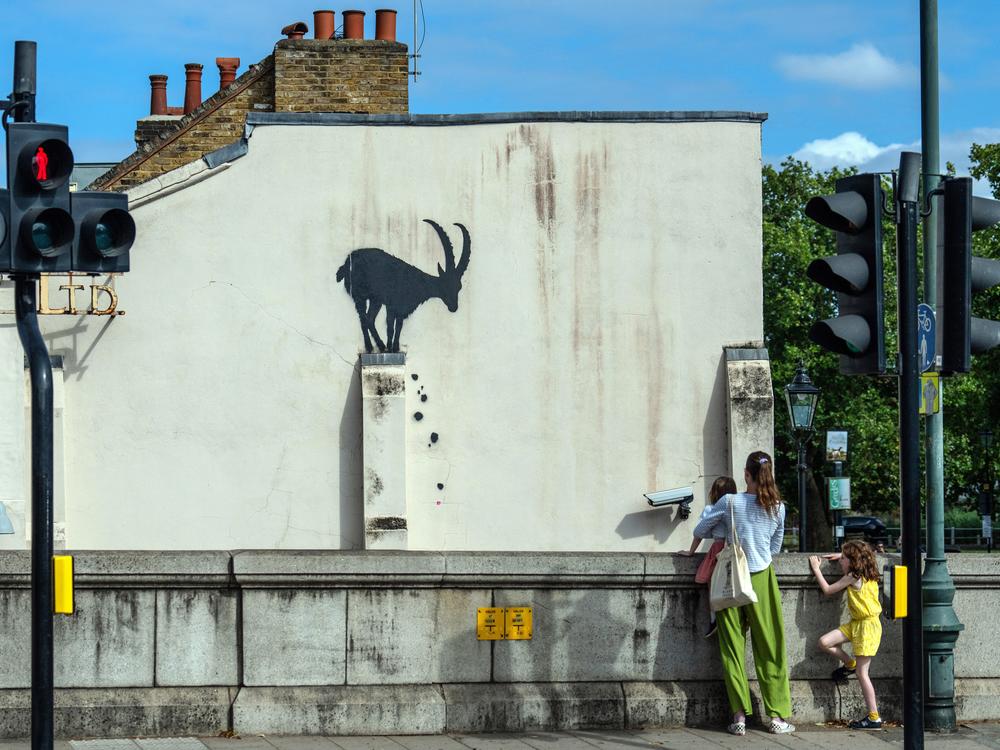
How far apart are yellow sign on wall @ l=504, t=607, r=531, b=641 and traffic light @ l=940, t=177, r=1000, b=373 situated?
115 inches

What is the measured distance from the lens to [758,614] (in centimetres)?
908

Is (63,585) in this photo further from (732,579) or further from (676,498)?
(676,498)

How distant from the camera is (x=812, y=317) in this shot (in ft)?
147

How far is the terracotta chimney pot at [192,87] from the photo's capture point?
27.4 metres

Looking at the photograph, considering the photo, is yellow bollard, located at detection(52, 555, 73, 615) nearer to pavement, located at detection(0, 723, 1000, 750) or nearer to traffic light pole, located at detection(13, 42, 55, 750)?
traffic light pole, located at detection(13, 42, 55, 750)

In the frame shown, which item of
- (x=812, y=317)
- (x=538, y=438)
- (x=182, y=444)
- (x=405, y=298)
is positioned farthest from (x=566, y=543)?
(x=812, y=317)

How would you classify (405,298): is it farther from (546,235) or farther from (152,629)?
(152,629)

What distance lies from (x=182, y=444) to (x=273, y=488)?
126 cm

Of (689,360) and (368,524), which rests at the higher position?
(689,360)

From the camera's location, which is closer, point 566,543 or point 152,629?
point 152,629

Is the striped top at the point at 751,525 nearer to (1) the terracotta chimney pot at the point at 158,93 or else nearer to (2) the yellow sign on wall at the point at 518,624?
(2) the yellow sign on wall at the point at 518,624

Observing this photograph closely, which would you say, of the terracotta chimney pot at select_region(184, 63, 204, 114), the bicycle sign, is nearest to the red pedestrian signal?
the bicycle sign

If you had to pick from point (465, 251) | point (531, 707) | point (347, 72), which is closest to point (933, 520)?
point (531, 707)

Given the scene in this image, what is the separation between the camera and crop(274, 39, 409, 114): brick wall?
22.1 meters
